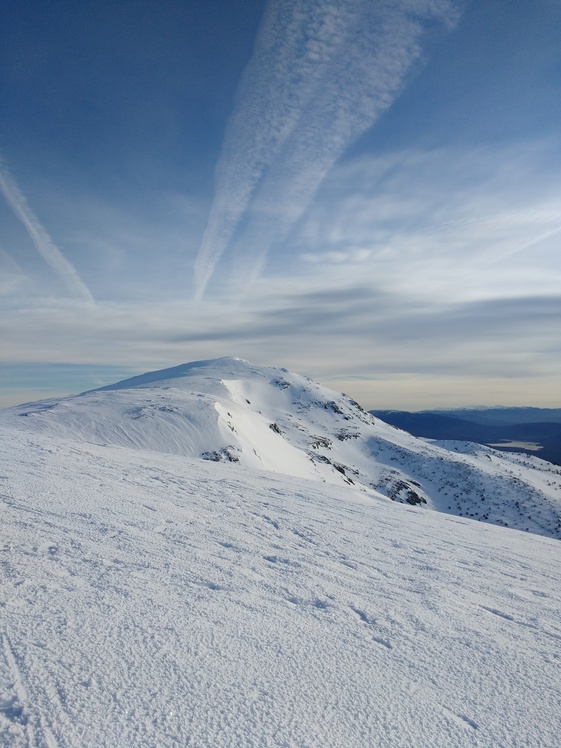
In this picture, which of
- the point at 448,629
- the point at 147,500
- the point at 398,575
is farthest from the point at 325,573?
the point at 147,500

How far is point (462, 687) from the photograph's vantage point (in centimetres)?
377

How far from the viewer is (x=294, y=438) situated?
63.5m

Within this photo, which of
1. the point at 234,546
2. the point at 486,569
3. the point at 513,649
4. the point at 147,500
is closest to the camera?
the point at 513,649

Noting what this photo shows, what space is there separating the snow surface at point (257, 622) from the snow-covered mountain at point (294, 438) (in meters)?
20.9

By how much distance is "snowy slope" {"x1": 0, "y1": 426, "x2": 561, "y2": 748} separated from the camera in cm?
306

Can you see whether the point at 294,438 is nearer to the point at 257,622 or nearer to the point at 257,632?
the point at 257,622

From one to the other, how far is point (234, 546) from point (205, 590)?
1.81 m

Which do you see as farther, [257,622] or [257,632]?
[257,622]

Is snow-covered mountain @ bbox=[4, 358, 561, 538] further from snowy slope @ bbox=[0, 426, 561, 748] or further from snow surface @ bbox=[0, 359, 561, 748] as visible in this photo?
snowy slope @ bbox=[0, 426, 561, 748]

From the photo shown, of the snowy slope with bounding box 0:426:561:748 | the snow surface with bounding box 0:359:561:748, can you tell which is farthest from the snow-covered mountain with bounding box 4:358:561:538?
the snowy slope with bounding box 0:426:561:748

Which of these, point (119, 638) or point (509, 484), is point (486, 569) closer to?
point (119, 638)

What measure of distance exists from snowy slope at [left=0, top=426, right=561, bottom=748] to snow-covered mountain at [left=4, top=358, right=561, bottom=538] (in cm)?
2216

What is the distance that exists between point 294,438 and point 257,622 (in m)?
59.5

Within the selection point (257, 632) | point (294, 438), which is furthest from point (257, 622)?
point (294, 438)
